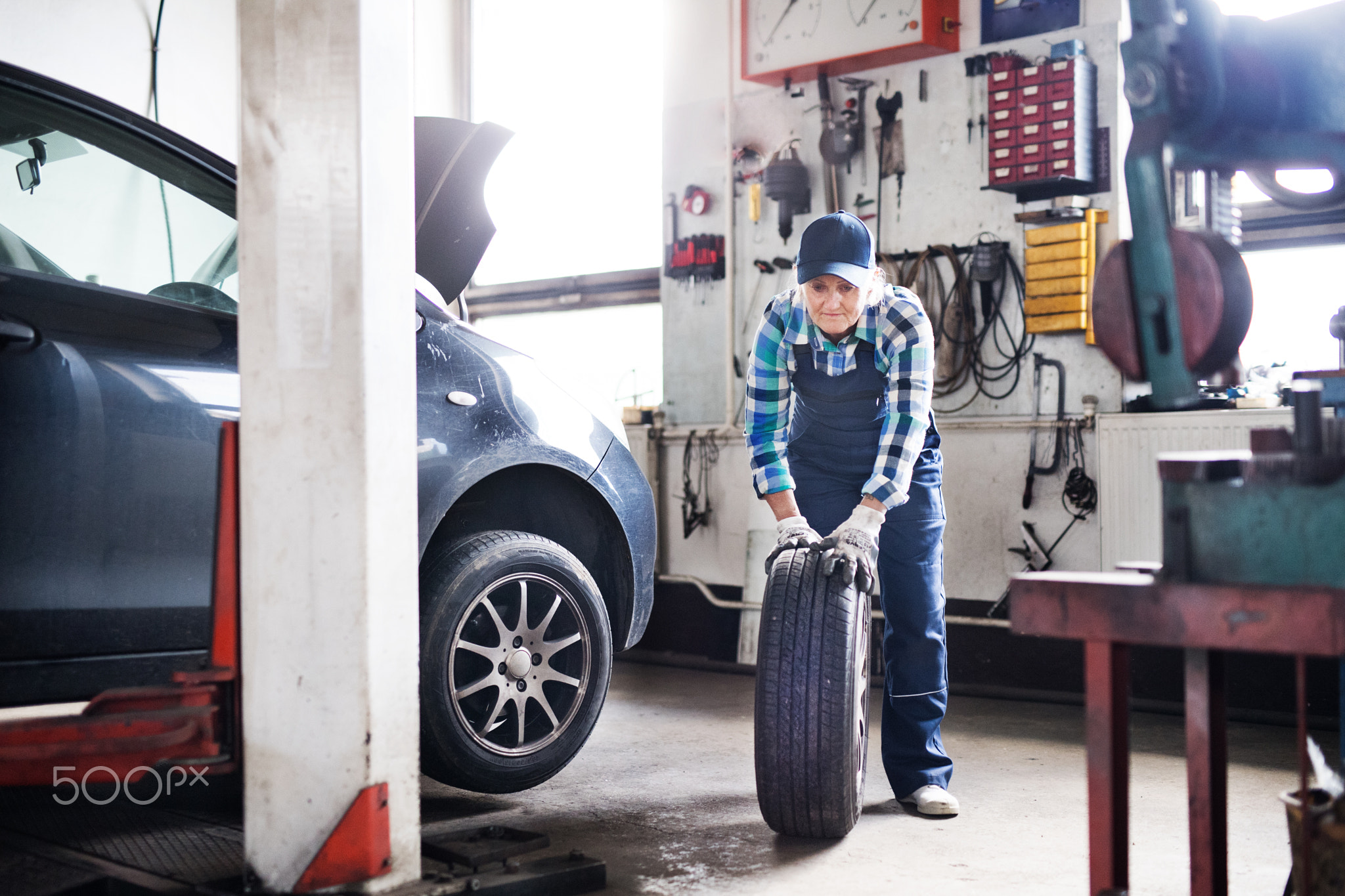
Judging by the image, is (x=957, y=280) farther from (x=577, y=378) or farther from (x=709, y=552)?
(x=577, y=378)

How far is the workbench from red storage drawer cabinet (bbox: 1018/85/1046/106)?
3.46 meters

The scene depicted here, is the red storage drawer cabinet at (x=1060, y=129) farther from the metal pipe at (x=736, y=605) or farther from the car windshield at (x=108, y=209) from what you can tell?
the car windshield at (x=108, y=209)

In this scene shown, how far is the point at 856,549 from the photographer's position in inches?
103

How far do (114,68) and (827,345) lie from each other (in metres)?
4.10

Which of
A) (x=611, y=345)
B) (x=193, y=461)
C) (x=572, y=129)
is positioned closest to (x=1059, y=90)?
(x=611, y=345)

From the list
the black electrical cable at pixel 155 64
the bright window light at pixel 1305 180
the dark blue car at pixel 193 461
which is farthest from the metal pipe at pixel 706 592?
the bright window light at pixel 1305 180

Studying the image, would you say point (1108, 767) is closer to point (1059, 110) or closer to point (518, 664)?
point (518, 664)

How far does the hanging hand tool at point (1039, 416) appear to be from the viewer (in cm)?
459

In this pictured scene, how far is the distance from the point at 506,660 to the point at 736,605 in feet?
8.53

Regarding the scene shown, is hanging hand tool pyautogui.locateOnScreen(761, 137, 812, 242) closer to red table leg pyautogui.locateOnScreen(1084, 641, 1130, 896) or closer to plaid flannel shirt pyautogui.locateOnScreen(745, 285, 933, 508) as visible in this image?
plaid flannel shirt pyautogui.locateOnScreen(745, 285, 933, 508)

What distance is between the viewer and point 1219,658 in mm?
1397

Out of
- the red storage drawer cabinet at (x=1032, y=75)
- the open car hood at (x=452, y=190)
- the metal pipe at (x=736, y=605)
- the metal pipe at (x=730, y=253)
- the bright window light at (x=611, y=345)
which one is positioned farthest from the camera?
the bright window light at (x=611, y=345)

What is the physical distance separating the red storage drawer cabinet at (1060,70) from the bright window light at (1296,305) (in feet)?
3.01

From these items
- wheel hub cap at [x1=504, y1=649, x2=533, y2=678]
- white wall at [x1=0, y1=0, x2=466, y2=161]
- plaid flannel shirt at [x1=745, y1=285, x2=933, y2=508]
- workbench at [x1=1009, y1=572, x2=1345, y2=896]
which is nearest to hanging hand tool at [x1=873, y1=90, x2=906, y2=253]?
plaid flannel shirt at [x1=745, y1=285, x2=933, y2=508]
